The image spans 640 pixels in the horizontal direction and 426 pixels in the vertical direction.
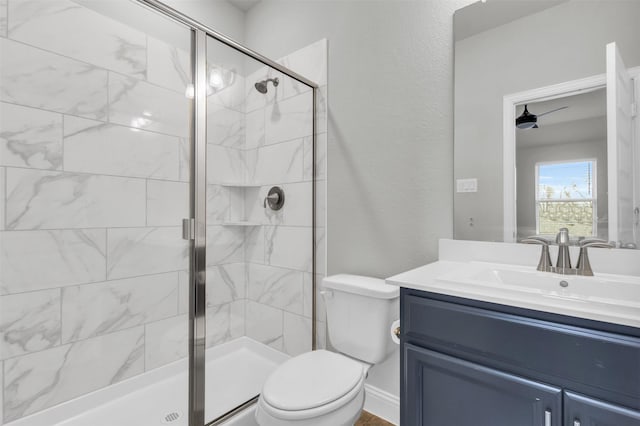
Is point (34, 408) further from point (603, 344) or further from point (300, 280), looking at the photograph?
point (603, 344)

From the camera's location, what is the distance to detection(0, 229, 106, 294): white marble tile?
4.83 feet

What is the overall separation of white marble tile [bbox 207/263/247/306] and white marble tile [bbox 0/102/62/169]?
36.9 inches

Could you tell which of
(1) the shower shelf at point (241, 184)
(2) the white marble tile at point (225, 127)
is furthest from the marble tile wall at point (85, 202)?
(1) the shower shelf at point (241, 184)

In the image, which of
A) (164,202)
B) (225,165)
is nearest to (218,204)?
(225,165)

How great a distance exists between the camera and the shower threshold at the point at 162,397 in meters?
1.56

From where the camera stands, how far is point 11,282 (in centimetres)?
147

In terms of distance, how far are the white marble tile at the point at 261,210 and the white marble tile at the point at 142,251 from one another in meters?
0.47

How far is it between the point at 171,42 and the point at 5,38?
69 centimetres

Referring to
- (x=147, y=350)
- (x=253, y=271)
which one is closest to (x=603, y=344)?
(x=253, y=271)

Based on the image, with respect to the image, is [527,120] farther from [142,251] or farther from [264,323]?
[142,251]

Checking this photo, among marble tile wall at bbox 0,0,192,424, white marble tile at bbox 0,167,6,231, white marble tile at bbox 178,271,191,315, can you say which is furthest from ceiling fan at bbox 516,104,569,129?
white marble tile at bbox 0,167,6,231

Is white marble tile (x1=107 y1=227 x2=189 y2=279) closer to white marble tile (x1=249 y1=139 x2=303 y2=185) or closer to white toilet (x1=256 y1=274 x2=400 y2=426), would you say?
white marble tile (x1=249 y1=139 x2=303 y2=185)

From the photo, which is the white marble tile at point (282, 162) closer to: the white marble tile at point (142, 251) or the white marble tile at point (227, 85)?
the white marble tile at point (227, 85)

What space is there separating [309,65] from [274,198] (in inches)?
35.2
